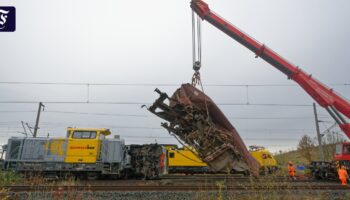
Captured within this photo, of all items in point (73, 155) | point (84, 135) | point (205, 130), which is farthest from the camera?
point (84, 135)

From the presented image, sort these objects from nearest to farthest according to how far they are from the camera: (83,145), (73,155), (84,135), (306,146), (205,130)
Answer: (205,130)
(73,155)
(83,145)
(84,135)
(306,146)

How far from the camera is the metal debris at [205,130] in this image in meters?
7.79

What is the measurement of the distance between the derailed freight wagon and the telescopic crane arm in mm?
8745

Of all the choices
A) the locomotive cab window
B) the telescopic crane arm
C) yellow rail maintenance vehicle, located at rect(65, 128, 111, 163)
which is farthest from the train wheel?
the telescopic crane arm

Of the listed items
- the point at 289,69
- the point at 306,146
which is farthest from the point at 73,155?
the point at 306,146

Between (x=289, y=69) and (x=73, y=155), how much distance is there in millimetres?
12050

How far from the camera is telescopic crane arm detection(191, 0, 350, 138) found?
908 cm

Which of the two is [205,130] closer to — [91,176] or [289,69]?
[289,69]

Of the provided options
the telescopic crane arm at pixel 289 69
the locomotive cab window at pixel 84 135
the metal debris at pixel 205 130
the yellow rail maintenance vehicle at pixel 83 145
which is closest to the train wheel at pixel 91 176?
the yellow rail maintenance vehicle at pixel 83 145

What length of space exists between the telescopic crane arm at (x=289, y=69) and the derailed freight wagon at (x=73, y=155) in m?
8.75

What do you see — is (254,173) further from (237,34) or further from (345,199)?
(237,34)

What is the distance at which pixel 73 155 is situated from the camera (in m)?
13.2

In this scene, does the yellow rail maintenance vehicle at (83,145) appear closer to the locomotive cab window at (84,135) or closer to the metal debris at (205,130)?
the locomotive cab window at (84,135)

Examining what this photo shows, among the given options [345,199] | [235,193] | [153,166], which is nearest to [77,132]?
[153,166]
